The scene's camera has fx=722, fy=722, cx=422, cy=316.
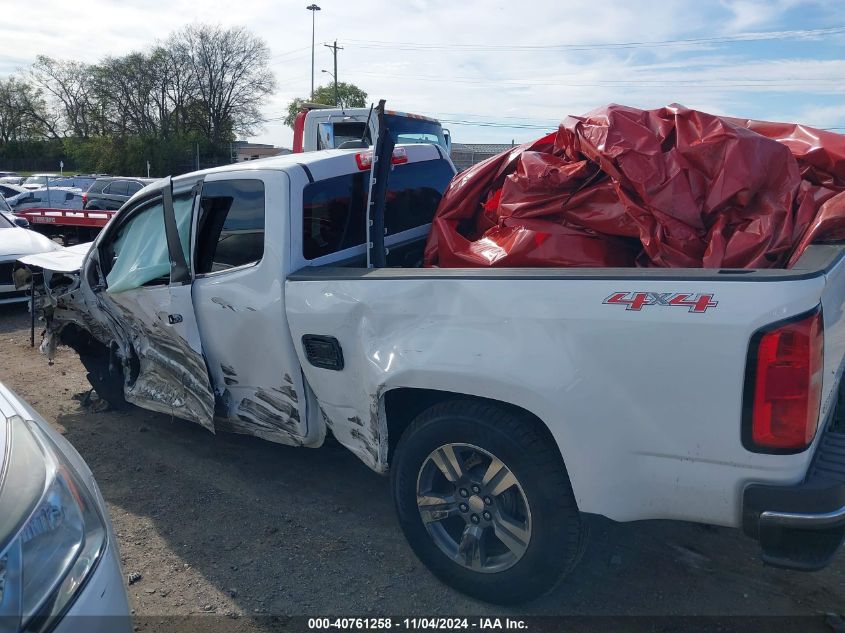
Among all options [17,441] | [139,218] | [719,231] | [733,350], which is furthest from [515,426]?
[139,218]

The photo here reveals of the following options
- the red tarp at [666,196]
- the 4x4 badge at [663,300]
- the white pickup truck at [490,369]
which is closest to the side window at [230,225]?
the white pickup truck at [490,369]

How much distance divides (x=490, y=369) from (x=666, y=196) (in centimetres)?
112

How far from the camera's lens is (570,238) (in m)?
3.34

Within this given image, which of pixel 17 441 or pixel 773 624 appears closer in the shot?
pixel 17 441

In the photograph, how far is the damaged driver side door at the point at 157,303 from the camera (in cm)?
416

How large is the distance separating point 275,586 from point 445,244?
6.20 ft

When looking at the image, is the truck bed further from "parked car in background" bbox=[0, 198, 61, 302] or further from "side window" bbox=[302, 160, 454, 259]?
"parked car in background" bbox=[0, 198, 61, 302]

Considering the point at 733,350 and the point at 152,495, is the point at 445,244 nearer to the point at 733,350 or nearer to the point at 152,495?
the point at 733,350

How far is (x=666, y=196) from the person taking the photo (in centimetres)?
311

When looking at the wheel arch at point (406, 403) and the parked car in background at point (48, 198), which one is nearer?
the wheel arch at point (406, 403)

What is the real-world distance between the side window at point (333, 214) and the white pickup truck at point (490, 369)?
0.01m

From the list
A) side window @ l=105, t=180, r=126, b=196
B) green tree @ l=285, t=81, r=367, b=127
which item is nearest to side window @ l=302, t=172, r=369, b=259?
side window @ l=105, t=180, r=126, b=196

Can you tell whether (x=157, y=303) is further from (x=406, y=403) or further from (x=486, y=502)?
(x=486, y=502)

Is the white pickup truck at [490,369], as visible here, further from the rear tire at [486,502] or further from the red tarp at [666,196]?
the red tarp at [666,196]
